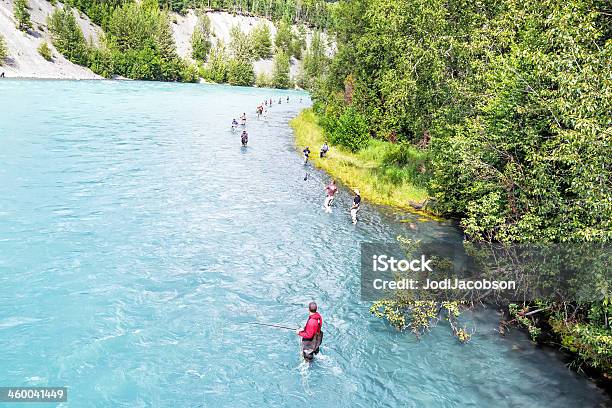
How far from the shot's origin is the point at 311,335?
1520 centimetres

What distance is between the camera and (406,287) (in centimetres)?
2058

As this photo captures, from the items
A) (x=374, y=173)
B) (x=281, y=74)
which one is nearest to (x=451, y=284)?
(x=374, y=173)

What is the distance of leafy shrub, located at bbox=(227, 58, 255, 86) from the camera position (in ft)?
569

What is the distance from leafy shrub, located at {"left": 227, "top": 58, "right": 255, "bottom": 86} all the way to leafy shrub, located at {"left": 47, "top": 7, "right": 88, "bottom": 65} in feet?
174

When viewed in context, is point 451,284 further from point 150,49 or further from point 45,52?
point 150,49

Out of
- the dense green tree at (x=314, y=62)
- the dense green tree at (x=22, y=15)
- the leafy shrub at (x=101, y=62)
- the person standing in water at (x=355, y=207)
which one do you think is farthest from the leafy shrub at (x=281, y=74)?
the person standing in water at (x=355, y=207)

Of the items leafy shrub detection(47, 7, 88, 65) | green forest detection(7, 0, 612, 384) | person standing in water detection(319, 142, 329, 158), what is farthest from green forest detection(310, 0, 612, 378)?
leafy shrub detection(47, 7, 88, 65)

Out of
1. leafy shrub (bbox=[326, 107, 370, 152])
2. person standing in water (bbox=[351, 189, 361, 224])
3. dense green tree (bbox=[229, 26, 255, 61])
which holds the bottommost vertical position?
person standing in water (bbox=[351, 189, 361, 224])

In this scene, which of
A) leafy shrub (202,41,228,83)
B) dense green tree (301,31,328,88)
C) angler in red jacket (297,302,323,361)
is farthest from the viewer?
leafy shrub (202,41,228,83)

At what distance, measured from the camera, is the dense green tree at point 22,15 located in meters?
129

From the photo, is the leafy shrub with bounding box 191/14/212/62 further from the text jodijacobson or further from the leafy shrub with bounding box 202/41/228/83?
the text jodijacobson

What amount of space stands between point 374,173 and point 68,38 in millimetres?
130542

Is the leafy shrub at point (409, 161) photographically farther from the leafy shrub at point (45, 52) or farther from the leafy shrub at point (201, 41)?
the leafy shrub at point (201, 41)

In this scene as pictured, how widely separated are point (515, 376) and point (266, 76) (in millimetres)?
181423
